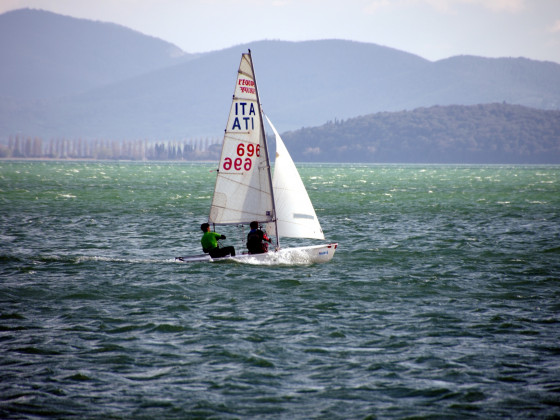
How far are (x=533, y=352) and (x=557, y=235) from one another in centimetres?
2674

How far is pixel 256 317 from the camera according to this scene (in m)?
21.0

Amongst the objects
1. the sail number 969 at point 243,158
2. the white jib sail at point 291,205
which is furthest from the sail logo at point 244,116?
the white jib sail at point 291,205

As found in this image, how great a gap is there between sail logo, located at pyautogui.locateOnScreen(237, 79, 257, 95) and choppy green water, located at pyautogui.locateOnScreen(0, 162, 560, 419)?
23.3 ft

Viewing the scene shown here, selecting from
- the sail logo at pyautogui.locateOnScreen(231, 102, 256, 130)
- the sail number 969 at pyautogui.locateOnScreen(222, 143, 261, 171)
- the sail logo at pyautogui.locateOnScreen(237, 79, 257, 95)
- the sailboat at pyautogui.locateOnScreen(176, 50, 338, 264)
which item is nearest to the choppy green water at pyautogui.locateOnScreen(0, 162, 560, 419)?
the sailboat at pyautogui.locateOnScreen(176, 50, 338, 264)

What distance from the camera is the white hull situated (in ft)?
95.3

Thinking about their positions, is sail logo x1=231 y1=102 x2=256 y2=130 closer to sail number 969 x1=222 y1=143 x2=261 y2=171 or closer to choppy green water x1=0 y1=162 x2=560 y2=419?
sail number 969 x1=222 y1=143 x2=261 y2=171

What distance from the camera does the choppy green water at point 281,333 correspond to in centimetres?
1431

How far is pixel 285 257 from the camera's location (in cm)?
2934

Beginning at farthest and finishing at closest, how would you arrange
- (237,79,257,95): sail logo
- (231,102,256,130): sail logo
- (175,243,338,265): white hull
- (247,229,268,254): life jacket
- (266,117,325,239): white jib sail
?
1. (175,243,338,265): white hull
2. (266,117,325,239): white jib sail
3. (247,229,268,254): life jacket
4. (231,102,256,130): sail logo
5. (237,79,257,95): sail logo

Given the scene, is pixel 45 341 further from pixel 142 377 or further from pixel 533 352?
pixel 533 352

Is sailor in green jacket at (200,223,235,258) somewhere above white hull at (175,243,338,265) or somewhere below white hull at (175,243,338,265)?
above

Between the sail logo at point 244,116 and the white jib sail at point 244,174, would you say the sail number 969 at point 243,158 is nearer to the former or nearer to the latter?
the white jib sail at point 244,174

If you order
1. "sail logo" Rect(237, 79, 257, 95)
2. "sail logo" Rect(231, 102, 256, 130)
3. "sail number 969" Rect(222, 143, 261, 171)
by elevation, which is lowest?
"sail number 969" Rect(222, 143, 261, 171)

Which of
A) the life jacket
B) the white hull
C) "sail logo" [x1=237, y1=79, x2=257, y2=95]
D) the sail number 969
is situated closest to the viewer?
"sail logo" [x1=237, y1=79, x2=257, y2=95]
